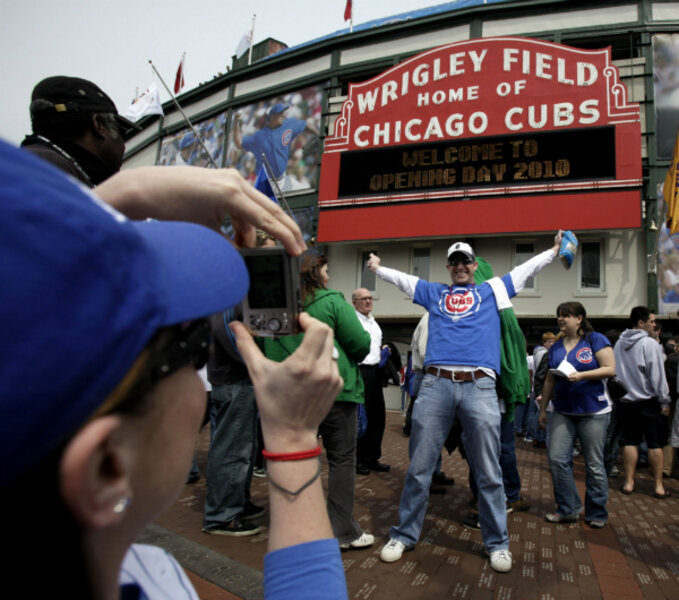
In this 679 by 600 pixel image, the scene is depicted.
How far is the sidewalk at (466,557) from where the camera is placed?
2.94 m

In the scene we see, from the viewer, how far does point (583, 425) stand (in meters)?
4.50

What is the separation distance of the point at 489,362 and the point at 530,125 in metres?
13.1

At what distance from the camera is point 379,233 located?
52.0 ft

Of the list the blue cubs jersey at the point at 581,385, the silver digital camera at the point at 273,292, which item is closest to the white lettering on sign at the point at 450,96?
the blue cubs jersey at the point at 581,385

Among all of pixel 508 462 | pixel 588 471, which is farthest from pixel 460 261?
pixel 588 471

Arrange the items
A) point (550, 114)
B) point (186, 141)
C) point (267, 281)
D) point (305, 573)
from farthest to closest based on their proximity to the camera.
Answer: point (186, 141) < point (550, 114) < point (267, 281) < point (305, 573)

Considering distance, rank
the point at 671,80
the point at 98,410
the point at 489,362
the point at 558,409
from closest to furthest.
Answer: the point at 98,410, the point at 489,362, the point at 558,409, the point at 671,80

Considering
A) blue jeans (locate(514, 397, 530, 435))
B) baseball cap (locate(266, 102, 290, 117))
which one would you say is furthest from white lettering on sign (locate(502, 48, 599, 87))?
blue jeans (locate(514, 397, 530, 435))

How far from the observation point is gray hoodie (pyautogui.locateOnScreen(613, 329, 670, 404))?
5.88 meters

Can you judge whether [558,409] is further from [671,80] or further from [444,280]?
[671,80]

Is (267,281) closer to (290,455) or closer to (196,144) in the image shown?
(290,455)

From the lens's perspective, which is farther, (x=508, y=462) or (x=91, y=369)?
(x=508, y=462)

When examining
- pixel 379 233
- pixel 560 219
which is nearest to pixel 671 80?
pixel 560 219

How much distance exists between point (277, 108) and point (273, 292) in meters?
20.7
